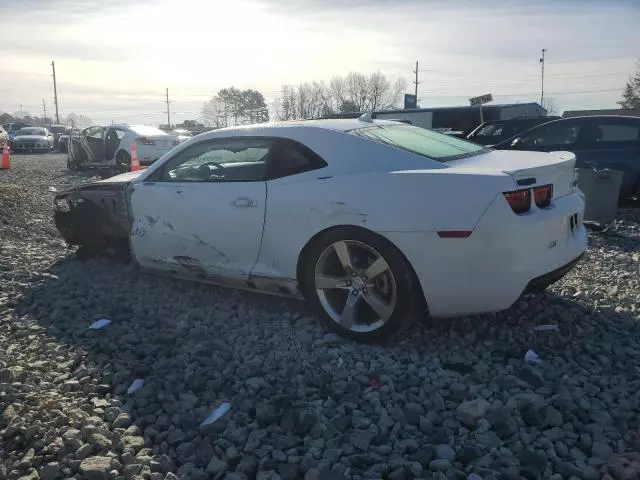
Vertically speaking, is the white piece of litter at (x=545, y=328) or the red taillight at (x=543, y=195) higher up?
the red taillight at (x=543, y=195)

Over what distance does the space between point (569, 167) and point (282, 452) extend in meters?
2.74

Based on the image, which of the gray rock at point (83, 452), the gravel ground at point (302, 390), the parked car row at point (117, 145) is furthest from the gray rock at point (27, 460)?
the parked car row at point (117, 145)

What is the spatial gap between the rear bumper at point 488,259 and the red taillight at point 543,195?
6 centimetres

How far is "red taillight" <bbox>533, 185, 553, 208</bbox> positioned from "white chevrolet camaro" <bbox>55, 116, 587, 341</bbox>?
12mm

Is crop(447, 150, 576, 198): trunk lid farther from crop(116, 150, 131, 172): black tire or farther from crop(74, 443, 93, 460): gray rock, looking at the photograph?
crop(116, 150, 131, 172): black tire

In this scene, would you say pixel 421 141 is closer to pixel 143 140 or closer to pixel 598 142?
pixel 598 142

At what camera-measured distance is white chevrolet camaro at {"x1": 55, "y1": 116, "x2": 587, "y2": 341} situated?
340 cm

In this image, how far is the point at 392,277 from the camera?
359 centimetres

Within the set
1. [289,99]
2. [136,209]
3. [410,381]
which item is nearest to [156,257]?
[136,209]

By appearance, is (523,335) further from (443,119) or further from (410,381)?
(443,119)

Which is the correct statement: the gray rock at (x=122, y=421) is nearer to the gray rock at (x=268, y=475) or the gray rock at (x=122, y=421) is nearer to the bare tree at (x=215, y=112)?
the gray rock at (x=268, y=475)

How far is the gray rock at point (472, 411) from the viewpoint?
9.43ft

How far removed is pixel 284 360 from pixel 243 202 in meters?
1.24

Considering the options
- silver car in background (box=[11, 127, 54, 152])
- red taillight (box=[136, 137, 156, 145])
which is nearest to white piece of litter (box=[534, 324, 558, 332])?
red taillight (box=[136, 137, 156, 145])
